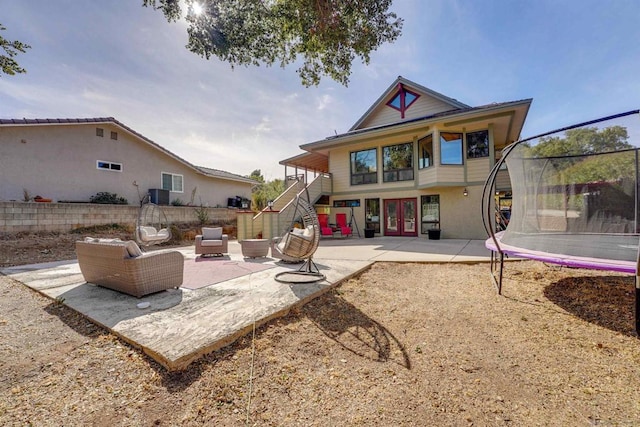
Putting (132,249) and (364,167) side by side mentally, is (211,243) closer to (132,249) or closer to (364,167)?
(132,249)

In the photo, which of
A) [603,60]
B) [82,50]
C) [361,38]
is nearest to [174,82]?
[82,50]

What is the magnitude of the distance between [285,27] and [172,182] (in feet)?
39.4

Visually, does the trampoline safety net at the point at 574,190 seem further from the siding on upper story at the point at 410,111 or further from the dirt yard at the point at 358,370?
the siding on upper story at the point at 410,111

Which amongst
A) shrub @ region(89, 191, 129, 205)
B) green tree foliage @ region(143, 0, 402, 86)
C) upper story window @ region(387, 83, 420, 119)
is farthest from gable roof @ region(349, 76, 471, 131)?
shrub @ region(89, 191, 129, 205)

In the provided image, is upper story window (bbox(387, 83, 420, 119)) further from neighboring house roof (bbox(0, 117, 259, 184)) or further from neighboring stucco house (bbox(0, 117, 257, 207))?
neighboring stucco house (bbox(0, 117, 257, 207))

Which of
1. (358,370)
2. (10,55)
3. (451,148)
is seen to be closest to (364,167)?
(451,148)

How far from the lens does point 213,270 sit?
17.4 ft

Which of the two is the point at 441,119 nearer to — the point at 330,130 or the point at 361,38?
the point at 361,38

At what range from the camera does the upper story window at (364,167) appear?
13.5 meters

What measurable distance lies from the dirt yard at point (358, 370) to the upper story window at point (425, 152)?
341 inches

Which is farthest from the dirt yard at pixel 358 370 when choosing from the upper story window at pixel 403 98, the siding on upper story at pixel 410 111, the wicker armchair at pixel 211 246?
the upper story window at pixel 403 98

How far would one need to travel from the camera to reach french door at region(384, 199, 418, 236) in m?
12.4

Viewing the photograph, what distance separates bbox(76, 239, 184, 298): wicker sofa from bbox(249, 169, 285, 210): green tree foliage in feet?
46.6

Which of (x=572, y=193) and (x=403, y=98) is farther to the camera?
(x=403, y=98)
